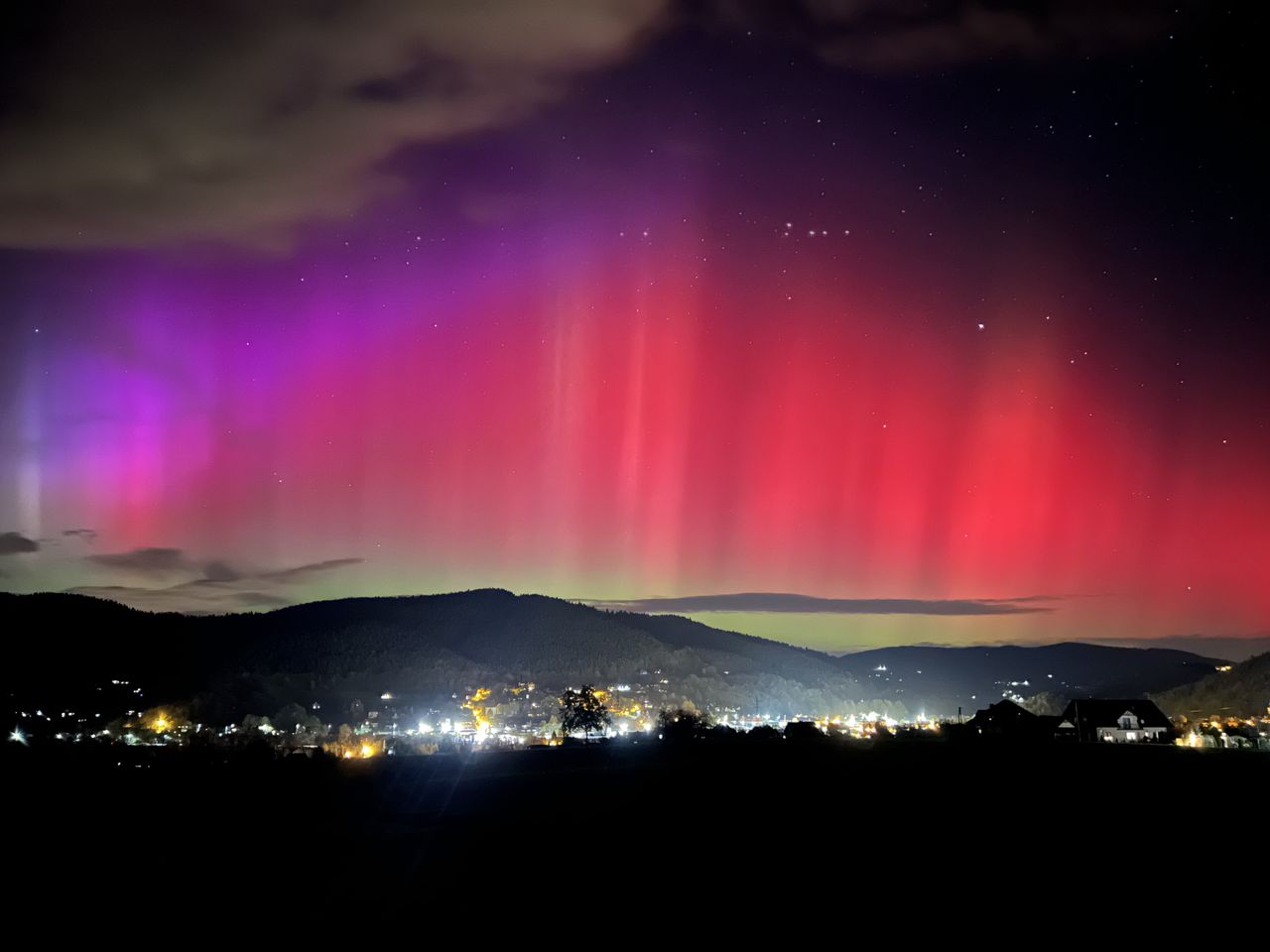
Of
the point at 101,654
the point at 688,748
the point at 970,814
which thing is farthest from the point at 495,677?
the point at 970,814

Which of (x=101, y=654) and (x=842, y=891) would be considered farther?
(x=101, y=654)

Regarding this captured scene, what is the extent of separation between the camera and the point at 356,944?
9.72 m

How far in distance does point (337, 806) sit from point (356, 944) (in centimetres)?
1995

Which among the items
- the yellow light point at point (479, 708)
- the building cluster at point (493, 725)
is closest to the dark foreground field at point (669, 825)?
the building cluster at point (493, 725)

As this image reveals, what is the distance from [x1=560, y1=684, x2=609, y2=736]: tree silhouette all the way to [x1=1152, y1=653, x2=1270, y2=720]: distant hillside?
2244 inches

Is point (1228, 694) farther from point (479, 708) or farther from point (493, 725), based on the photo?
point (479, 708)

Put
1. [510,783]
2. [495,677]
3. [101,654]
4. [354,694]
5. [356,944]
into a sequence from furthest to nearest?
1. [495,677]
2. [354,694]
3. [101,654]
4. [510,783]
5. [356,944]

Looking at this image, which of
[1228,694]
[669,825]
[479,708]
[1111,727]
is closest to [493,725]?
[479,708]

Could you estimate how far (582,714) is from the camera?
343 feet

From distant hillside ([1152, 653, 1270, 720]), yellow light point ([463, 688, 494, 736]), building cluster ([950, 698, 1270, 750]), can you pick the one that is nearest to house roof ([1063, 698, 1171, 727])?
building cluster ([950, 698, 1270, 750])

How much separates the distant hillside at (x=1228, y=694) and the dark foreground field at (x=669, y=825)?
55.3 m

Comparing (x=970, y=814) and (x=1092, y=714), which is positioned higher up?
(x=970, y=814)

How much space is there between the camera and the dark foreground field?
13.6 metres

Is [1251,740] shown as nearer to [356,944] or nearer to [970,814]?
[970,814]
